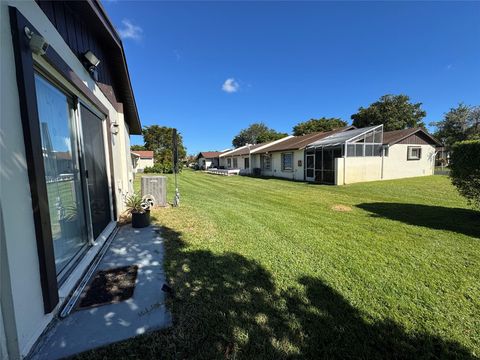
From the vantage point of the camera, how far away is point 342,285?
3002 millimetres

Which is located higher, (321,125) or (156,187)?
(321,125)

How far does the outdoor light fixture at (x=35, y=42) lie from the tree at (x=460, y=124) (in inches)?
1672

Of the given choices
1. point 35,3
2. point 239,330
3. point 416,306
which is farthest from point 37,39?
point 416,306

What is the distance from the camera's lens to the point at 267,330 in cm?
223

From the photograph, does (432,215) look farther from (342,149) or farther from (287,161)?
(287,161)

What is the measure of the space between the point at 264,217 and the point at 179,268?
3.45 m

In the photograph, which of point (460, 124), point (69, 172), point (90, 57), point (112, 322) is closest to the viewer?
point (112, 322)

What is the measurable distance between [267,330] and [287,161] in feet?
60.3

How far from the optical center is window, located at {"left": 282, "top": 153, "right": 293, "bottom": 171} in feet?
63.3

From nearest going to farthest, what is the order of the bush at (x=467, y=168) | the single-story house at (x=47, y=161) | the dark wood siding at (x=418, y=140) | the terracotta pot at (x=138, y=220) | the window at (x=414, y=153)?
1. the single-story house at (x=47, y=161)
2. the terracotta pot at (x=138, y=220)
3. the bush at (x=467, y=168)
4. the dark wood siding at (x=418, y=140)
5. the window at (x=414, y=153)

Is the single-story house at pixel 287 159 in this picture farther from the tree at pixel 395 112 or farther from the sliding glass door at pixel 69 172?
the tree at pixel 395 112

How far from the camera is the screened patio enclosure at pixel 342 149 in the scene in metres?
14.4

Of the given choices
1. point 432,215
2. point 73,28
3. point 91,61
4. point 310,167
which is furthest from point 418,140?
point 73,28

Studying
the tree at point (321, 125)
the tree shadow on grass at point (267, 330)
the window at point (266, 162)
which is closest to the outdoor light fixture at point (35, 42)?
the tree shadow on grass at point (267, 330)
